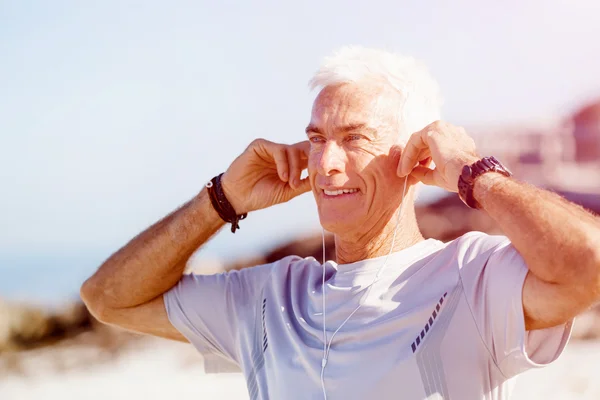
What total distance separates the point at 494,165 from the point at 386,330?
1.92ft

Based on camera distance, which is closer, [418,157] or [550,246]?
[550,246]

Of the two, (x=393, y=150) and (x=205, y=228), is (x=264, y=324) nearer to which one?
(x=205, y=228)

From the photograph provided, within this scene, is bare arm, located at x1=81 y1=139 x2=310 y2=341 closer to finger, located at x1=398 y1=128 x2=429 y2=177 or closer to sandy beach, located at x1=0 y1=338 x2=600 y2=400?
finger, located at x1=398 y1=128 x2=429 y2=177

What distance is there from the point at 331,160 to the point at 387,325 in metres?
0.56

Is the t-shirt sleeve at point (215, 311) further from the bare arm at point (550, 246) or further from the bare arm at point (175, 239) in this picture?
the bare arm at point (550, 246)

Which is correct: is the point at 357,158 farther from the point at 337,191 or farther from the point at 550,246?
the point at 550,246

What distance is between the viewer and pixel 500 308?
6.69 ft

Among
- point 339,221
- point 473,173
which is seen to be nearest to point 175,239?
point 339,221

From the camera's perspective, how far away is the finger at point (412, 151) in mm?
2346

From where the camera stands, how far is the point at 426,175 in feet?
7.90

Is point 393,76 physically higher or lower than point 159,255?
higher

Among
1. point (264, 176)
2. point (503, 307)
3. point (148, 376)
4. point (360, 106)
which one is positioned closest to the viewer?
point (503, 307)

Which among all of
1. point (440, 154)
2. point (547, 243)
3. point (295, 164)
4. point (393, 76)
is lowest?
point (547, 243)

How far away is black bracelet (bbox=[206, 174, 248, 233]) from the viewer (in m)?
2.79
